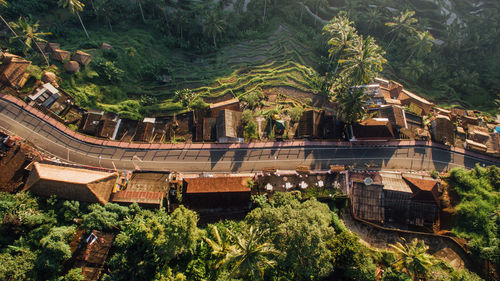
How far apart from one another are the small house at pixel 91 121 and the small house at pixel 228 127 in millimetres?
27748

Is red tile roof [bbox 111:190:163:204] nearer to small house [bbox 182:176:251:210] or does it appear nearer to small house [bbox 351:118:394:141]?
small house [bbox 182:176:251:210]

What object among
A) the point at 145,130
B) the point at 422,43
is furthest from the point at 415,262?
the point at 422,43

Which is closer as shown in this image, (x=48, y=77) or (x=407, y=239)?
(x=407, y=239)

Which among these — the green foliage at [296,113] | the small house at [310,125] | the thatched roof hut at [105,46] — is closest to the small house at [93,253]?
the small house at [310,125]

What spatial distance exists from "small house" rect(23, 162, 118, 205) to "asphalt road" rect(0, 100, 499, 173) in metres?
7.57

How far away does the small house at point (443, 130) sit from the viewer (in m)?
57.7

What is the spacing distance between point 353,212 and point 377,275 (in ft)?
36.4

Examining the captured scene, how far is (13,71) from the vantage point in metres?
52.2

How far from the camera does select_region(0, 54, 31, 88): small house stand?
51281 mm

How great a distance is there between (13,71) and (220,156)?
49.9 metres

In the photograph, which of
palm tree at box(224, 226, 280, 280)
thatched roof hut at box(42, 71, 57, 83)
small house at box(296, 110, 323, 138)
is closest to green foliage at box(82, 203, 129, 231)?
palm tree at box(224, 226, 280, 280)

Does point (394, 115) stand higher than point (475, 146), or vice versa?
point (394, 115)

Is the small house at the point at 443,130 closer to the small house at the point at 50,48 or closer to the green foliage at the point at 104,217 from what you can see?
the green foliage at the point at 104,217

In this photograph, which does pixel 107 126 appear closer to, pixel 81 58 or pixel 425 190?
pixel 81 58
